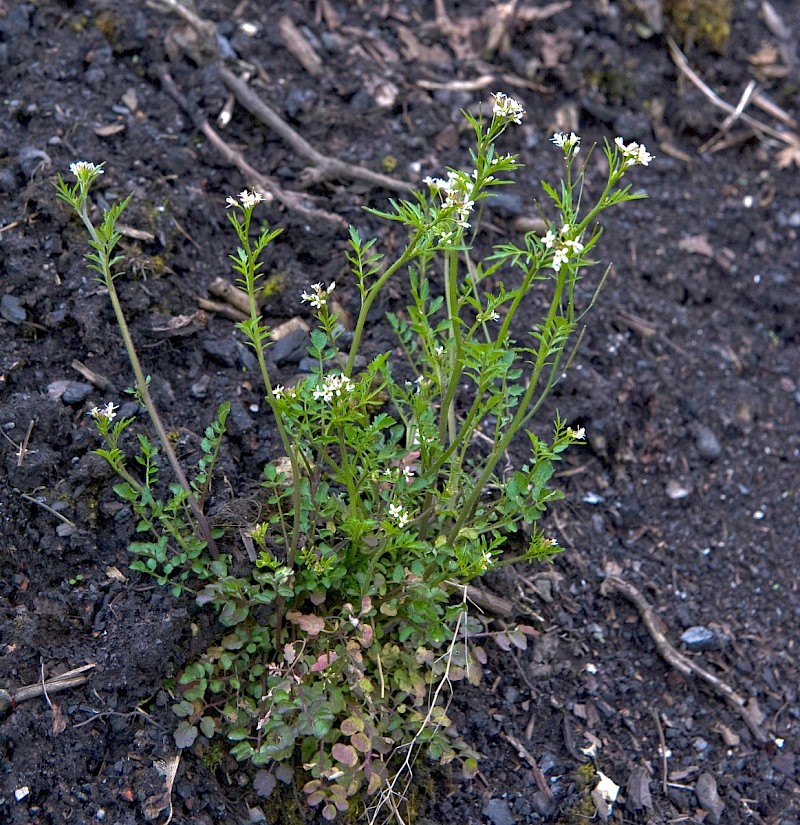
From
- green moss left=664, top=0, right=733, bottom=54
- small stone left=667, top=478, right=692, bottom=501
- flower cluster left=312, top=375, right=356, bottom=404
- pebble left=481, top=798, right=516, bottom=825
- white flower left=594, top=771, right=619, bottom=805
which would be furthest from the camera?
green moss left=664, top=0, right=733, bottom=54

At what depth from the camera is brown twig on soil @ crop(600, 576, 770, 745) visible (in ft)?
10.7

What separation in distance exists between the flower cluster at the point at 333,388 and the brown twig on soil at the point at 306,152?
1699mm

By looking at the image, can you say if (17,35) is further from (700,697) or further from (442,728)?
(700,697)

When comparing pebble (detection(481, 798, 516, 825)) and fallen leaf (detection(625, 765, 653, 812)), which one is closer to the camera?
pebble (detection(481, 798, 516, 825))

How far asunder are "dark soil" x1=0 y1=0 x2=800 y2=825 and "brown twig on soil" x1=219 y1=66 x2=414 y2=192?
0.04 m

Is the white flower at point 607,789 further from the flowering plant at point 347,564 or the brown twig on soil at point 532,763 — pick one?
the flowering plant at point 347,564

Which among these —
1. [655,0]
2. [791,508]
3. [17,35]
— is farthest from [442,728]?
[655,0]

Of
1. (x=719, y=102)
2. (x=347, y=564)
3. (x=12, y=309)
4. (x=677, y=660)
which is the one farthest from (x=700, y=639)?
(x=719, y=102)

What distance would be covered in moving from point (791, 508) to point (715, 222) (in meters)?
1.53

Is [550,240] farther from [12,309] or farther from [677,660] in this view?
[12,309]

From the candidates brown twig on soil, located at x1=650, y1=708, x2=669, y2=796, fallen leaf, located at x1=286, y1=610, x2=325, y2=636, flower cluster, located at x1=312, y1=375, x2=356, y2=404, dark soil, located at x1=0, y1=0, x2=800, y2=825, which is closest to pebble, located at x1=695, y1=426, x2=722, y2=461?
dark soil, located at x1=0, y1=0, x2=800, y2=825

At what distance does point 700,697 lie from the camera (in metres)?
3.28

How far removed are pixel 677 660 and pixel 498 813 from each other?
861 mm

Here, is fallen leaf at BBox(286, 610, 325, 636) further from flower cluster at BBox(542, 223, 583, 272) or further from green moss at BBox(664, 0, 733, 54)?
green moss at BBox(664, 0, 733, 54)
